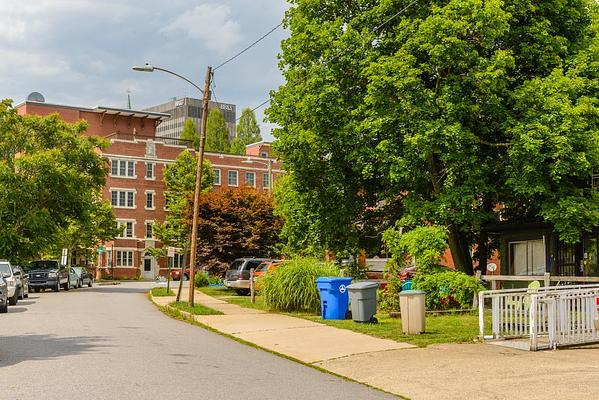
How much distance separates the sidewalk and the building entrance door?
6486 cm

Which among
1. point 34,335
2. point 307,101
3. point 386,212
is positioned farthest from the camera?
point 386,212

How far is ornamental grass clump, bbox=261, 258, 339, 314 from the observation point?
22.3m

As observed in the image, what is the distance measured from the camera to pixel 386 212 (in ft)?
101

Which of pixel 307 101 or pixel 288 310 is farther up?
pixel 307 101

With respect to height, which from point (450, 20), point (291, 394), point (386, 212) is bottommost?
point (291, 394)

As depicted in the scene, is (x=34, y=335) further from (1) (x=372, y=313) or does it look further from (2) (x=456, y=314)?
(2) (x=456, y=314)

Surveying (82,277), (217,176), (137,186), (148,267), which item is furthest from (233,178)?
(82,277)

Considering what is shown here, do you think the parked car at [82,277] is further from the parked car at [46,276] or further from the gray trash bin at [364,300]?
the gray trash bin at [364,300]

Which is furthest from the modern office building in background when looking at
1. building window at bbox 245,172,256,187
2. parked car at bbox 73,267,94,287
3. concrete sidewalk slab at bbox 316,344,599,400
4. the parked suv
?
concrete sidewalk slab at bbox 316,344,599,400

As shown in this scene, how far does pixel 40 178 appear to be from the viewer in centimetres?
4294

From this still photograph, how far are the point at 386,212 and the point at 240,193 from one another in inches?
527

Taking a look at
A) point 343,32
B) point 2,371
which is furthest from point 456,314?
point 2,371

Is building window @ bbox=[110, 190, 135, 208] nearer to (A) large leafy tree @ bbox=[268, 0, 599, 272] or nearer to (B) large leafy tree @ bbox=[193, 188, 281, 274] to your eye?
(B) large leafy tree @ bbox=[193, 188, 281, 274]

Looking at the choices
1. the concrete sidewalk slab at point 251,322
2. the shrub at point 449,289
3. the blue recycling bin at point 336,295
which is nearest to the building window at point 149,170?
the concrete sidewalk slab at point 251,322
